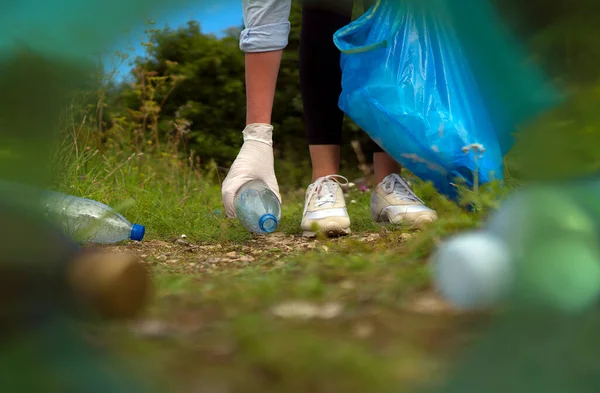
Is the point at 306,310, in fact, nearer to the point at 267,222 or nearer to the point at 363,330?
the point at 363,330

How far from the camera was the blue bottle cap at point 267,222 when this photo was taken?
6.55 feet

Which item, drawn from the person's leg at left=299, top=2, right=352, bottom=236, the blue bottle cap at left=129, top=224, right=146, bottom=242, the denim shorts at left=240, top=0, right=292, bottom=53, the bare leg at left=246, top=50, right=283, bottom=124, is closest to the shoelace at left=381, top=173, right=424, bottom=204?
the person's leg at left=299, top=2, right=352, bottom=236

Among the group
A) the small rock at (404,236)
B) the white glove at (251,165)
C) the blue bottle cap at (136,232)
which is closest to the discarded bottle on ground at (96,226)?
the blue bottle cap at (136,232)

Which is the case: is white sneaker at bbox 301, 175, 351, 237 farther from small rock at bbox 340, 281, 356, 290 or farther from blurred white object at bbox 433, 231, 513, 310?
blurred white object at bbox 433, 231, 513, 310

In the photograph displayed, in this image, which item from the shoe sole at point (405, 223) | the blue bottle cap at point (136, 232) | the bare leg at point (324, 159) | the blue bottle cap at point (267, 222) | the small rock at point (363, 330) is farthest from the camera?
the bare leg at point (324, 159)

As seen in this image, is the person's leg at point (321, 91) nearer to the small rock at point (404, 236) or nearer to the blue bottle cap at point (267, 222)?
the blue bottle cap at point (267, 222)

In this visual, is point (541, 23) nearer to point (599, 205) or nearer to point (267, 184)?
point (599, 205)

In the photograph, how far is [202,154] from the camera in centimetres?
536

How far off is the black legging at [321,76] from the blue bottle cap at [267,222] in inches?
14.7

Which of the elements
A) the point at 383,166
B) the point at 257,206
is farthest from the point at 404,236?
the point at 383,166

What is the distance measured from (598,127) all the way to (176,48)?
4591 millimetres

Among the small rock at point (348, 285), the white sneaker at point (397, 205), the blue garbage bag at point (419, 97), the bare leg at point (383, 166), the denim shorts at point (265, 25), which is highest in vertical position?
the denim shorts at point (265, 25)

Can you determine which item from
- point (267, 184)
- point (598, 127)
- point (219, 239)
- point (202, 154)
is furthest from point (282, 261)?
point (202, 154)

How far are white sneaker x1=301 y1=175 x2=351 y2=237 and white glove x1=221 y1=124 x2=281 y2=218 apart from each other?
14cm
